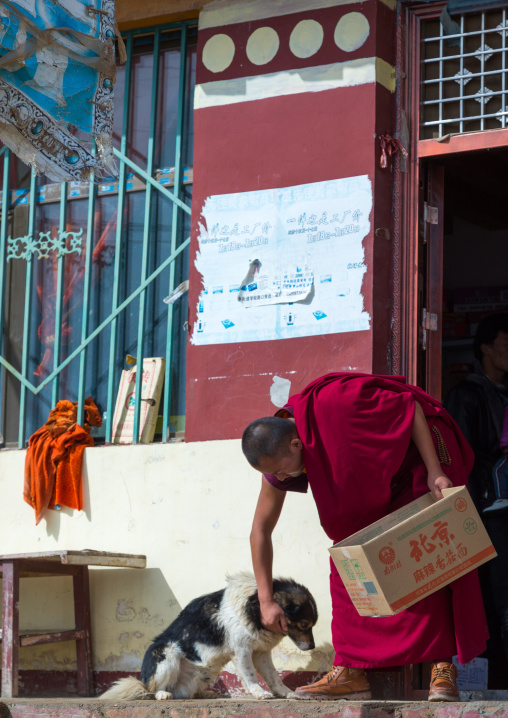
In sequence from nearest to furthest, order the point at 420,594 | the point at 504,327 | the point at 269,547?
the point at 420,594 → the point at 269,547 → the point at 504,327

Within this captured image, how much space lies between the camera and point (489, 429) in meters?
5.39

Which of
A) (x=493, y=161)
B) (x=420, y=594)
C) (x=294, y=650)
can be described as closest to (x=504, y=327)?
(x=493, y=161)

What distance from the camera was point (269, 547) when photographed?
409cm

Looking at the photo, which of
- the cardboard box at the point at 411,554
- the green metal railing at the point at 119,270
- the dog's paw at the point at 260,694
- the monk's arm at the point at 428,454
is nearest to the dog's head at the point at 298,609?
the dog's paw at the point at 260,694

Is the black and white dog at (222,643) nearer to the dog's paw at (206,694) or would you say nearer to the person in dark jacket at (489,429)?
the dog's paw at (206,694)

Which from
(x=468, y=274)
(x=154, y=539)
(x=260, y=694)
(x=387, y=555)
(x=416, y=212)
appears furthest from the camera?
(x=468, y=274)

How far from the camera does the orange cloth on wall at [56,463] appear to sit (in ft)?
18.2

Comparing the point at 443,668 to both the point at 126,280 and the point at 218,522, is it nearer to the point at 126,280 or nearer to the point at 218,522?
the point at 218,522

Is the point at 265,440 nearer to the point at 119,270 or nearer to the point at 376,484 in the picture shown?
the point at 376,484

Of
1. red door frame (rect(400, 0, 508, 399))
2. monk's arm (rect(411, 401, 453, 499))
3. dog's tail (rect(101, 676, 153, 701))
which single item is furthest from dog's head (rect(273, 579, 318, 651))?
red door frame (rect(400, 0, 508, 399))

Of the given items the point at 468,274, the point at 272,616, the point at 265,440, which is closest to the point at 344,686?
the point at 272,616

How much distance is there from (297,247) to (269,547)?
1.78m

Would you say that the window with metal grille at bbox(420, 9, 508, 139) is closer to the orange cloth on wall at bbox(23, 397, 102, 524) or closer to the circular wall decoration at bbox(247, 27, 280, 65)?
the circular wall decoration at bbox(247, 27, 280, 65)

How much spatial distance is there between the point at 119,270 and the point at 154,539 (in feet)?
5.06
